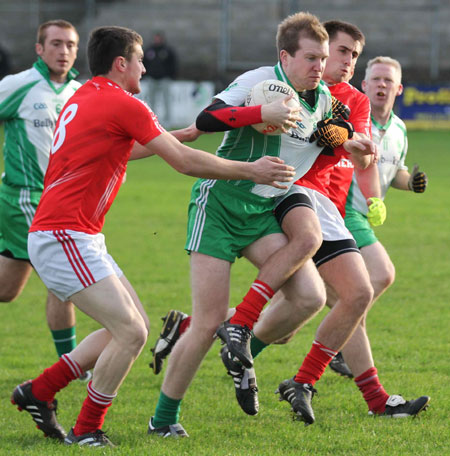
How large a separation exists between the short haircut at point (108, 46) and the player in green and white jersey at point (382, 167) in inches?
90.0

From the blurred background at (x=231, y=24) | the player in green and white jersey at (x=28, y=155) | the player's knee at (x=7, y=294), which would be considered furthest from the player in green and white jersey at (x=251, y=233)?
the blurred background at (x=231, y=24)

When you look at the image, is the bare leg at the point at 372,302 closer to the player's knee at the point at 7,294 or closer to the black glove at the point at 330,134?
the black glove at the point at 330,134

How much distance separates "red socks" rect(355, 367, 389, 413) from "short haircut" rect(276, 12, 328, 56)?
203 cm

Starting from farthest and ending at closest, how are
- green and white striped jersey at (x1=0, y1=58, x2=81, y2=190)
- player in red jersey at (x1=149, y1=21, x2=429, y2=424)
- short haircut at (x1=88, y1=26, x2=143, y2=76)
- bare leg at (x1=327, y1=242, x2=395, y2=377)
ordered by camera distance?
1. green and white striped jersey at (x1=0, y1=58, x2=81, y2=190)
2. bare leg at (x1=327, y1=242, x2=395, y2=377)
3. player in red jersey at (x1=149, y1=21, x2=429, y2=424)
4. short haircut at (x1=88, y1=26, x2=143, y2=76)

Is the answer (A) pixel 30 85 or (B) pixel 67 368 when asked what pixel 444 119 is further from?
(B) pixel 67 368

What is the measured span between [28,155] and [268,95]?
8.23 ft

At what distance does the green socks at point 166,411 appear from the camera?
17.4ft

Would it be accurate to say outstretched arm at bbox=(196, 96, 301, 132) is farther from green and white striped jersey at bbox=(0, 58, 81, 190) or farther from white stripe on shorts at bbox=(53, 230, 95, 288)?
green and white striped jersey at bbox=(0, 58, 81, 190)

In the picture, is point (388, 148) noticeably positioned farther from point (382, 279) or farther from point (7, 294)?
point (7, 294)

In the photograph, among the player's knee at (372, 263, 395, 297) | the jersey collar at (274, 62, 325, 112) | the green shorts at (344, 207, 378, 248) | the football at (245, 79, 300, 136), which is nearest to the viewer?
the football at (245, 79, 300, 136)

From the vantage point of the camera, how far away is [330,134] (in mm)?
5383

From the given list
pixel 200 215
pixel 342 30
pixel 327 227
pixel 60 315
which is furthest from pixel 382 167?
pixel 60 315

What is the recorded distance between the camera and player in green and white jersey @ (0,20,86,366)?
6867mm

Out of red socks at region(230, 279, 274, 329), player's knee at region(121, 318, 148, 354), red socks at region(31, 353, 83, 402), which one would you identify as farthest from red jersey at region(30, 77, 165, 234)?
red socks at region(230, 279, 274, 329)
